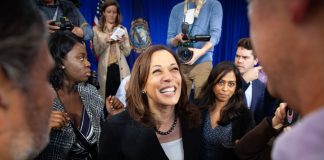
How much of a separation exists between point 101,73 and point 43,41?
121 inches

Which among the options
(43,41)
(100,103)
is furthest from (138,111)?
(43,41)

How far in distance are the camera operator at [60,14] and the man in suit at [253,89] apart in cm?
157

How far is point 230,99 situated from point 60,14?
172cm

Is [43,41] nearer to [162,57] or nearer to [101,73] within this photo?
[162,57]

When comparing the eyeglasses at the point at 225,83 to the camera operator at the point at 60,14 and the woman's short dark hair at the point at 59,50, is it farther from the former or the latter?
the camera operator at the point at 60,14

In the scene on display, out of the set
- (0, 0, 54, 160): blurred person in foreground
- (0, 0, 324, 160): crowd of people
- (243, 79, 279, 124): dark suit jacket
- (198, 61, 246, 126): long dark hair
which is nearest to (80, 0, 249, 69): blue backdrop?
(0, 0, 324, 160): crowd of people

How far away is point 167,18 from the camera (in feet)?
22.3

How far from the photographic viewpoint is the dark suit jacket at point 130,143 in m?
1.80

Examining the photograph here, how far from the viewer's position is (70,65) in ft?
7.47

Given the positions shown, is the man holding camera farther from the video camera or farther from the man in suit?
the man in suit

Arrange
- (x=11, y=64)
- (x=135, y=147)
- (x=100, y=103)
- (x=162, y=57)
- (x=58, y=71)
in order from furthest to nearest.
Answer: (x=100, y=103), (x=58, y=71), (x=162, y=57), (x=135, y=147), (x=11, y=64)

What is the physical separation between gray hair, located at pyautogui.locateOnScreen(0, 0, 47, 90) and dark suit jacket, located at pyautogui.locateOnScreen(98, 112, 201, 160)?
1129 mm

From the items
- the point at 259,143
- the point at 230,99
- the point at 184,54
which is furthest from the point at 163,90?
the point at 184,54

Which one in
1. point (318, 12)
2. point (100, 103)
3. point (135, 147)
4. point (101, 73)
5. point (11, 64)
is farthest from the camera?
point (101, 73)
